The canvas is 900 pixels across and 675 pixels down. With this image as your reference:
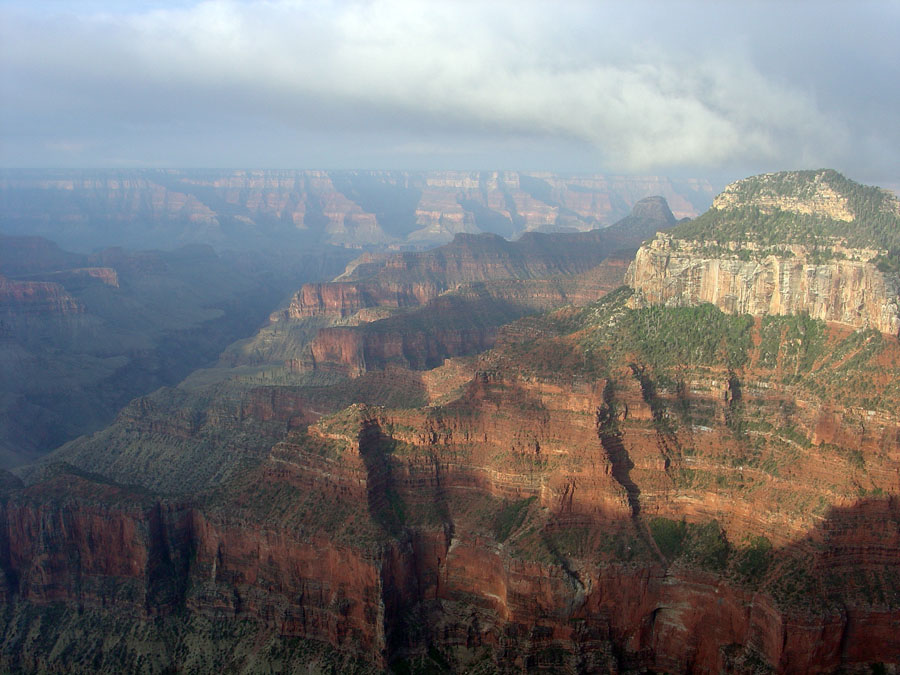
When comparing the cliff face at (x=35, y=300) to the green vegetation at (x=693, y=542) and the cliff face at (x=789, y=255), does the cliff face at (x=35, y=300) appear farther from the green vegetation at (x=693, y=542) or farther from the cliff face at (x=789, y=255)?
the green vegetation at (x=693, y=542)

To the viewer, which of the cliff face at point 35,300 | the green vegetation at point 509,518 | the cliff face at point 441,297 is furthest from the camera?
the cliff face at point 35,300

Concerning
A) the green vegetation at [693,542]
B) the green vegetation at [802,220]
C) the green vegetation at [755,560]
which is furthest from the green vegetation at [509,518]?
the green vegetation at [802,220]

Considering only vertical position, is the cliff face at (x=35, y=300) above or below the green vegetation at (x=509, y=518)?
below

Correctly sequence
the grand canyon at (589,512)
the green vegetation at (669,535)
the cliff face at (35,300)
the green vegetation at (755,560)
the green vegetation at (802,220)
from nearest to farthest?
the green vegetation at (755,560), the grand canyon at (589,512), the green vegetation at (669,535), the green vegetation at (802,220), the cliff face at (35,300)

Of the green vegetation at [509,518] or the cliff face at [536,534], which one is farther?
the green vegetation at [509,518]

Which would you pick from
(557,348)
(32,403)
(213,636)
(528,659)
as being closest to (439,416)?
(557,348)

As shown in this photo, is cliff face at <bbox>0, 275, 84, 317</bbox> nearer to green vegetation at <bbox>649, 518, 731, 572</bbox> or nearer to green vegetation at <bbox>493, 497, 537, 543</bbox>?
green vegetation at <bbox>493, 497, 537, 543</bbox>

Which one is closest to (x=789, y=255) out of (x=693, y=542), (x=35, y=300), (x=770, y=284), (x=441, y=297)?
(x=770, y=284)

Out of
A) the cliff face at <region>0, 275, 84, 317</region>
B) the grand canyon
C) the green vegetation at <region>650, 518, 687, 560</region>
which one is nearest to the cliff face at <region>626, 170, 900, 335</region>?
the grand canyon

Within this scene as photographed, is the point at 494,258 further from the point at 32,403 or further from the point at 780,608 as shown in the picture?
the point at 780,608
